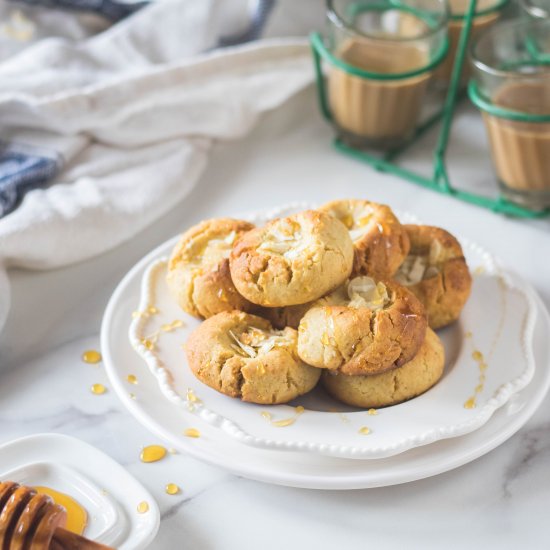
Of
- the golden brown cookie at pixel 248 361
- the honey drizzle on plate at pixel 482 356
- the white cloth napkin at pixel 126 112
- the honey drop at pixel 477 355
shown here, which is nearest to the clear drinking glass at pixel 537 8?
the white cloth napkin at pixel 126 112

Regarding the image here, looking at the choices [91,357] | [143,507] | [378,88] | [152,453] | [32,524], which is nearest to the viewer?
[32,524]

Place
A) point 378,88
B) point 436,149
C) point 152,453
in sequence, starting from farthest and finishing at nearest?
point 436,149 → point 378,88 → point 152,453

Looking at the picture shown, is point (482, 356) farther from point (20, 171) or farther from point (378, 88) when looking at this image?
point (20, 171)

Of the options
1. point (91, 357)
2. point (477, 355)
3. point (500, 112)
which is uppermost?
point (500, 112)

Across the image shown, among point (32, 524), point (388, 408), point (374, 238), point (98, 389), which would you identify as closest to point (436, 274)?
point (374, 238)

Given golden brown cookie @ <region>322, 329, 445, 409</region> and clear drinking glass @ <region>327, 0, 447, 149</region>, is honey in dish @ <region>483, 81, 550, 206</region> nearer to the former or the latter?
clear drinking glass @ <region>327, 0, 447, 149</region>

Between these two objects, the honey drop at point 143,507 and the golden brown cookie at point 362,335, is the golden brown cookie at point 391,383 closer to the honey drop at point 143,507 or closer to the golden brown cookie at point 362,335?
the golden brown cookie at point 362,335

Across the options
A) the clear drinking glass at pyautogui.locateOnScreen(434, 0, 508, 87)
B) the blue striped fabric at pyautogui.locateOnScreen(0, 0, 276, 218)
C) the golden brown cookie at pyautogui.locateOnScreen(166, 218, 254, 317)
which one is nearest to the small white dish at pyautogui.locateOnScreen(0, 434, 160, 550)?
the golden brown cookie at pyautogui.locateOnScreen(166, 218, 254, 317)
